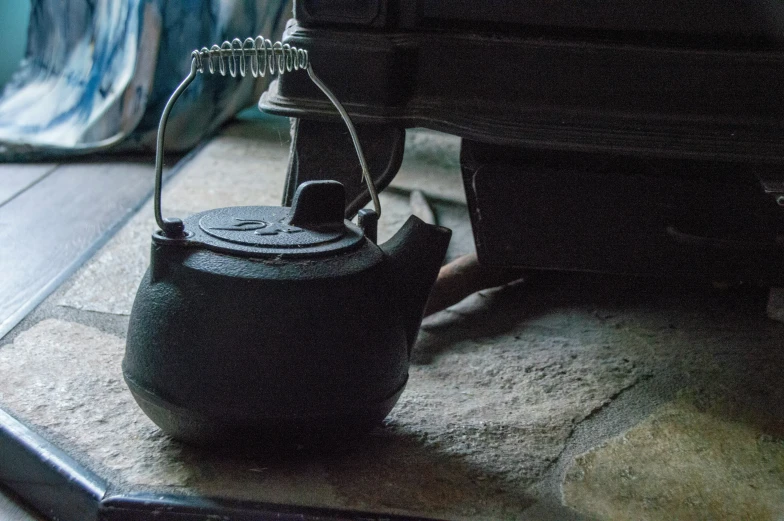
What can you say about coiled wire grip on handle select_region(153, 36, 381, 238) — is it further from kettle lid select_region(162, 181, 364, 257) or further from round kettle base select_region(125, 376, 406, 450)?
round kettle base select_region(125, 376, 406, 450)

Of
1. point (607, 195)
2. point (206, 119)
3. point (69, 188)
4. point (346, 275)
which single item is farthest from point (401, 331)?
point (206, 119)

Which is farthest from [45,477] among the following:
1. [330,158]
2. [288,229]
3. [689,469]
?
[689,469]

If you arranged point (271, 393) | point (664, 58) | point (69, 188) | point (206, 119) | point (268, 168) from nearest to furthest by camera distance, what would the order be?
point (271, 393), point (664, 58), point (69, 188), point (268, 168), point (206, 119)

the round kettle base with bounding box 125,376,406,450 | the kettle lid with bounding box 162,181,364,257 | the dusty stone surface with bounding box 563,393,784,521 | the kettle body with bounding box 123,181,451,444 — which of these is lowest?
the dusty stone surface with bounding box 563,393,784,521

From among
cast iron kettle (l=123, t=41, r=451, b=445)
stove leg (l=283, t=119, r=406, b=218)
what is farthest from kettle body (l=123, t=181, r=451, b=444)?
stove leg (l=283, t=119, r=406, b=218)

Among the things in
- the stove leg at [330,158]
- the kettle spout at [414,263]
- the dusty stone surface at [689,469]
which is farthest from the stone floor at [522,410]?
the stove leg at [330,158]

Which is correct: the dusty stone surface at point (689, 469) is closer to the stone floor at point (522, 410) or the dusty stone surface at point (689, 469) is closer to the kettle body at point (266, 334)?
the stone floor at point (522, 410)

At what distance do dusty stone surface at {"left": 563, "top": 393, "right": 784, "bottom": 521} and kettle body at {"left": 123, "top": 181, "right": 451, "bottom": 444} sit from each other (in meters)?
0.23

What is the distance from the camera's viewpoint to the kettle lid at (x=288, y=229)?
803 millimetres

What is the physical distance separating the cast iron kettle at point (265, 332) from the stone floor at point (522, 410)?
0.07 m

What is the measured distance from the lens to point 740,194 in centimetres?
101

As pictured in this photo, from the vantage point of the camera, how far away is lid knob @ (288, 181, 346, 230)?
843mm

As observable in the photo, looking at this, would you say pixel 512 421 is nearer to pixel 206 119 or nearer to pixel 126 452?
pixel 126 452

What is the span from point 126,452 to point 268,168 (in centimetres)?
132
